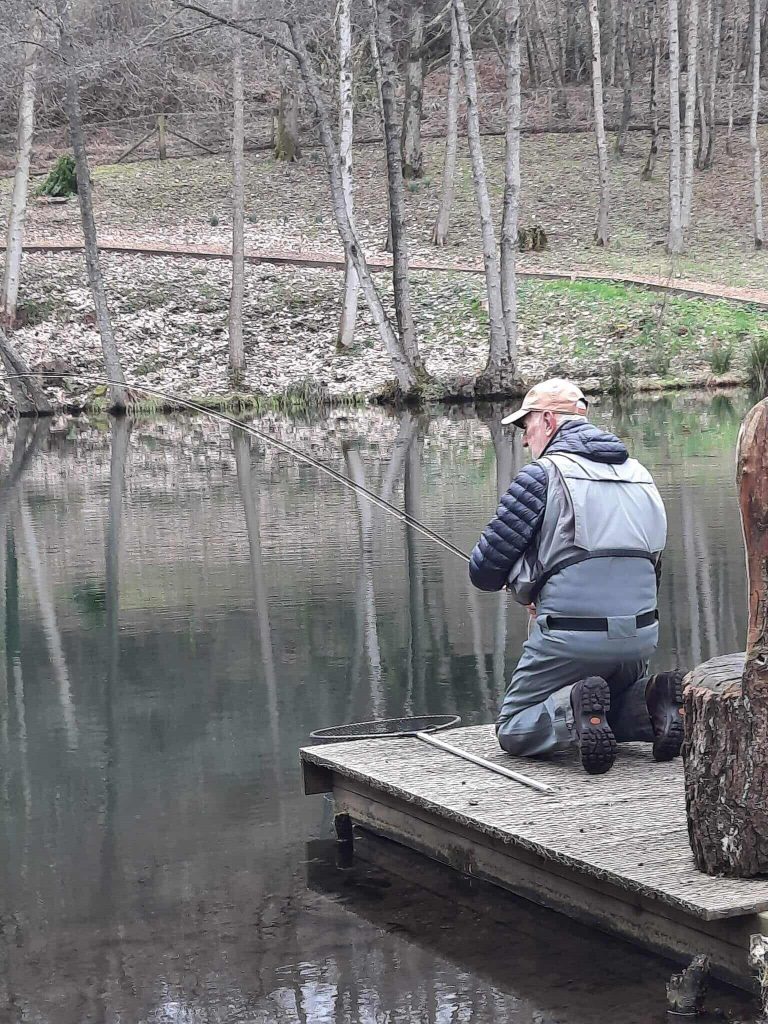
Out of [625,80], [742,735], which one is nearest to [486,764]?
[742,735]

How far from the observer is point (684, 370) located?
1126 inches

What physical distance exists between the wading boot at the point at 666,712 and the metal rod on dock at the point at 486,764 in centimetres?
49

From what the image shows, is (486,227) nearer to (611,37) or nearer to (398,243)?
(398,243)

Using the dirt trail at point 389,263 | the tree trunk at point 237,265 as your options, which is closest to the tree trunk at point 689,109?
the dirt trail at point 389,263

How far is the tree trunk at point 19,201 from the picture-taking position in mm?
29688

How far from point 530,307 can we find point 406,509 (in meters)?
18.2

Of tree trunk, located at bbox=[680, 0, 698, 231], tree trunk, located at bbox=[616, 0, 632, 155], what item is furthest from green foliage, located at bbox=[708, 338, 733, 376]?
tree trunk, located at bbox=[616, 0, 632, 155]

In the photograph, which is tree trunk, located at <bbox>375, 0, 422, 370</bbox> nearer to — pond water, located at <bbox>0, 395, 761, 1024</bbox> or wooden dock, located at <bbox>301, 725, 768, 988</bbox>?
pond water, located at <bbox>0, 395, 761, 1024</bbox>

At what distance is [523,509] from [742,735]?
1503 mm

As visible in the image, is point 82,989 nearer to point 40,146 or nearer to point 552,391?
point 552,391

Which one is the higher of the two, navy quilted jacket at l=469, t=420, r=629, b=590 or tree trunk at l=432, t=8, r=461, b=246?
tree trunk at l=432, t=8, r=461, b=246

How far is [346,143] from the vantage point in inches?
1148

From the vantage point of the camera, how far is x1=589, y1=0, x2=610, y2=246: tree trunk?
36.4 meters

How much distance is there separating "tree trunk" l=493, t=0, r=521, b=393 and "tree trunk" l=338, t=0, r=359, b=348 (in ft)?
10.2
